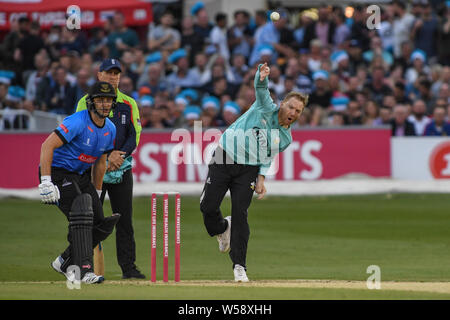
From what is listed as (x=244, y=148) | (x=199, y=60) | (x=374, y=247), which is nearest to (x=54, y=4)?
(x=199, y=60)

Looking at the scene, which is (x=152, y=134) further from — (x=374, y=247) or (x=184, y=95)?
(x=374, y=247)

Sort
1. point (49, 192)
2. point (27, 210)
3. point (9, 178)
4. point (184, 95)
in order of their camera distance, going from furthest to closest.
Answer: point (184, 95), point (9, 178), point (27, 210), point (49, 192)

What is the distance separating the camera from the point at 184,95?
909 inches

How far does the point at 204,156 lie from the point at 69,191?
34.6 ft

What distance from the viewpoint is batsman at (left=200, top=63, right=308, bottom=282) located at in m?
10.9

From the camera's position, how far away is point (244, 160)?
11.0 m

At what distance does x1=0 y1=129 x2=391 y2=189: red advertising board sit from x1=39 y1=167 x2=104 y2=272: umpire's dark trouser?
10.2 meters

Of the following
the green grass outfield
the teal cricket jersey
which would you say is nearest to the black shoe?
the green grass outfield

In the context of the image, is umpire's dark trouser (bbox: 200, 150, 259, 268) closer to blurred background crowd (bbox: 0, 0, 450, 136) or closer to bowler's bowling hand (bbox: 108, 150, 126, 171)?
bowler's bowling hand (bbox: 108, 150, 126, 171)

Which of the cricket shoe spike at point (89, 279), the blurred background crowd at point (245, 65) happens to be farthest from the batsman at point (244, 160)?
the blurred background crowd at point (245, 65)

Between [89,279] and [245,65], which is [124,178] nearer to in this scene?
[89,279]

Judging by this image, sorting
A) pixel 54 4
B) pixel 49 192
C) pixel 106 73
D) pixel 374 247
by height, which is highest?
pixel 54 4

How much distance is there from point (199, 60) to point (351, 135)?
4473 millimetres

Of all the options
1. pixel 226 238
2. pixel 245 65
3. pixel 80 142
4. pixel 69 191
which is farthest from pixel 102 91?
pixel 245 65
